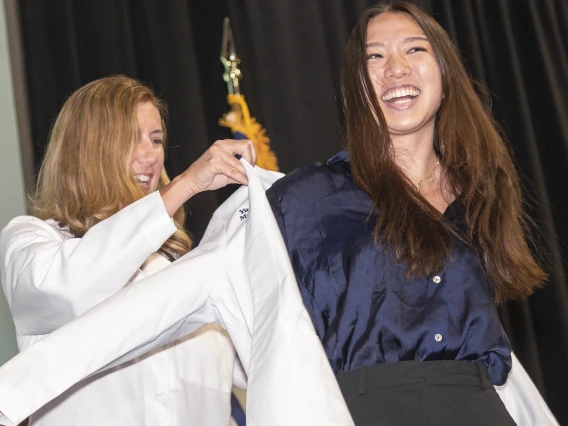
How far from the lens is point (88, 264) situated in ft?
5.27

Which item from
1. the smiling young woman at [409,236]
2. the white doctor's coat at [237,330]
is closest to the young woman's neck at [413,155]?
the smiling young woman at [409,236]

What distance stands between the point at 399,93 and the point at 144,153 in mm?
719

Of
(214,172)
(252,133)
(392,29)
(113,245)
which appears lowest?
(113,245)

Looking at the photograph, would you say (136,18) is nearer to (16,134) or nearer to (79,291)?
(16,134)

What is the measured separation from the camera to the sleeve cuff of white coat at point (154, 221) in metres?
1.61

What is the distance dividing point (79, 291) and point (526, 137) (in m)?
1.65

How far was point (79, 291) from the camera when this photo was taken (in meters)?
1.60

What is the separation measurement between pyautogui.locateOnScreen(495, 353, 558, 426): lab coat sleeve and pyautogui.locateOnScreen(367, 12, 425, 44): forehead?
627mm

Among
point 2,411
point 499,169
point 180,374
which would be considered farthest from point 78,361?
point 499,169

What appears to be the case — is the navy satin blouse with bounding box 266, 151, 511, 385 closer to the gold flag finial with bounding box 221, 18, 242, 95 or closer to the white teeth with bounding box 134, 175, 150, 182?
the white teeth with bounding box 134, 175, 150, 182

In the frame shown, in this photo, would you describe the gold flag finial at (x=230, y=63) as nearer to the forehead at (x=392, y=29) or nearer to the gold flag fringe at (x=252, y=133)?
the gold flag fringe at (x=252, y=133)

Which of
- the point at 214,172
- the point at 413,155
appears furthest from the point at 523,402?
the point at 214,172

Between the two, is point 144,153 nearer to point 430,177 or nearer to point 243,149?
point 243,149

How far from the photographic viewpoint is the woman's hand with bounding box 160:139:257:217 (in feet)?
5.03
